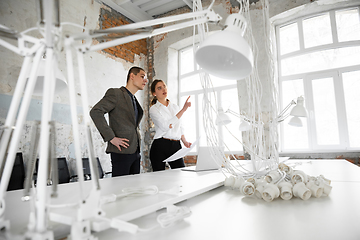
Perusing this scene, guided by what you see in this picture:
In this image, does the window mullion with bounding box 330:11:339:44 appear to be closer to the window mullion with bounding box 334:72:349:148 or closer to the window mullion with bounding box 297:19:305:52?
the window mullion with bounding box 297:19:305:52

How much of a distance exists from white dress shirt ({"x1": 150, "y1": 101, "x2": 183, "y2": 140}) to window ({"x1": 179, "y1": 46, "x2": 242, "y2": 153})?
2054 millimetres

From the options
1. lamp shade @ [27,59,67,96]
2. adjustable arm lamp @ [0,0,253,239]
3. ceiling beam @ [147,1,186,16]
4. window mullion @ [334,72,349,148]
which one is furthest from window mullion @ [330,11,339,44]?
lamp shade @ [27,59,67,96]

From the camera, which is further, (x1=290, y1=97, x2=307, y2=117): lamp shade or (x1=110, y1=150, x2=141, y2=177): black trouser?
(x1=110, y1=150, x2=141, y2=177): black trouser

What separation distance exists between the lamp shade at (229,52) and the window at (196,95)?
3990 mm

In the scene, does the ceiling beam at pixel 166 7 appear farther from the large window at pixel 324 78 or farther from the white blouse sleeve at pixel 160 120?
the white blouse sleeve at pixel 160 120

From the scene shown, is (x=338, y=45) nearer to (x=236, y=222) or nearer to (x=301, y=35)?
(x=301, y=35)

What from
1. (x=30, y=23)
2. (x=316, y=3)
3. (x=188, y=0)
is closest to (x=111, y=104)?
(x=30, y=23)

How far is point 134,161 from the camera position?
2.05 meters

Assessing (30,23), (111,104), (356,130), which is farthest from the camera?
(356,130)

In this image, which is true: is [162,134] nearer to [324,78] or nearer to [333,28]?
[324,78]

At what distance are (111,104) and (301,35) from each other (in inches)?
145

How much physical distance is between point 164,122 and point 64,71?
2076mm

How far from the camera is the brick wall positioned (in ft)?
14.1

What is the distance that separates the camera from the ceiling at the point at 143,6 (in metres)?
4.44
